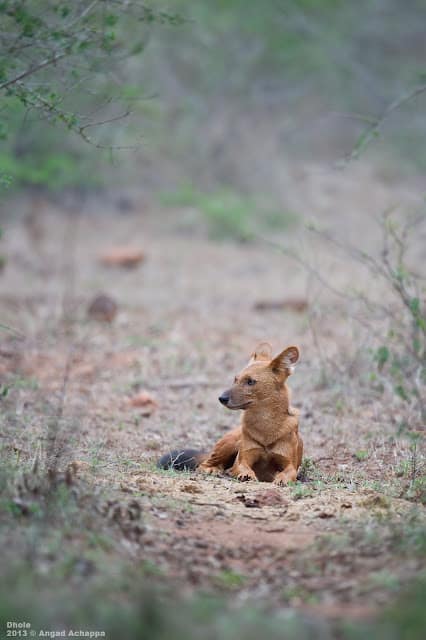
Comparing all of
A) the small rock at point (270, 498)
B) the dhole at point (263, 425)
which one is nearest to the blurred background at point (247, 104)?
the dhole at point (263, 425)

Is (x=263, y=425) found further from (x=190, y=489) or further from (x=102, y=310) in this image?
(x=102, y=310)

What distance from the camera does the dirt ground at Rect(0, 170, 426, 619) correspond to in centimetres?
468

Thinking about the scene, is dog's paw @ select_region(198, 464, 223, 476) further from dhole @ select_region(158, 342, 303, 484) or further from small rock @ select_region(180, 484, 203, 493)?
small rock @ select_region(180, 484, 203, 493)

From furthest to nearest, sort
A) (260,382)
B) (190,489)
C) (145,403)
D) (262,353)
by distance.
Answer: (145,403)
(262,353)
(260,382)
(190,489)

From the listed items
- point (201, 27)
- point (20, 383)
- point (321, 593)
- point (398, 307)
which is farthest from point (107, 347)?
point (201, 27)

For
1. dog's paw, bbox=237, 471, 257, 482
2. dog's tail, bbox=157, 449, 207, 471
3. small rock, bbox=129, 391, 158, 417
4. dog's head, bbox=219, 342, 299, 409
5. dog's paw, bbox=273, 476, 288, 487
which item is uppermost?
dog's head, bbox=219, 342, 299, 409

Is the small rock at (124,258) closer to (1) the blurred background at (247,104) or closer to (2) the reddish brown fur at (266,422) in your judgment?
(1) the blurred background at (247,104)

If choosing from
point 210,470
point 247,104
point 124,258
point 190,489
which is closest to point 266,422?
point 210,470

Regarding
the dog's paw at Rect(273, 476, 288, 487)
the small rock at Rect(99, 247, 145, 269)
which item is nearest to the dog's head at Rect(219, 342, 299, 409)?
the dog's paw at Rect(273, 476, 288, 487)

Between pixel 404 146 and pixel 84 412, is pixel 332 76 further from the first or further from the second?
pixel 84 412

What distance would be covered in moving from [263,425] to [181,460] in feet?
2.31

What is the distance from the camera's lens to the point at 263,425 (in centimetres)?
696

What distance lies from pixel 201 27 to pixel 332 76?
4.73 metres

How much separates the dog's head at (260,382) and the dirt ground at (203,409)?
26.1 inches
